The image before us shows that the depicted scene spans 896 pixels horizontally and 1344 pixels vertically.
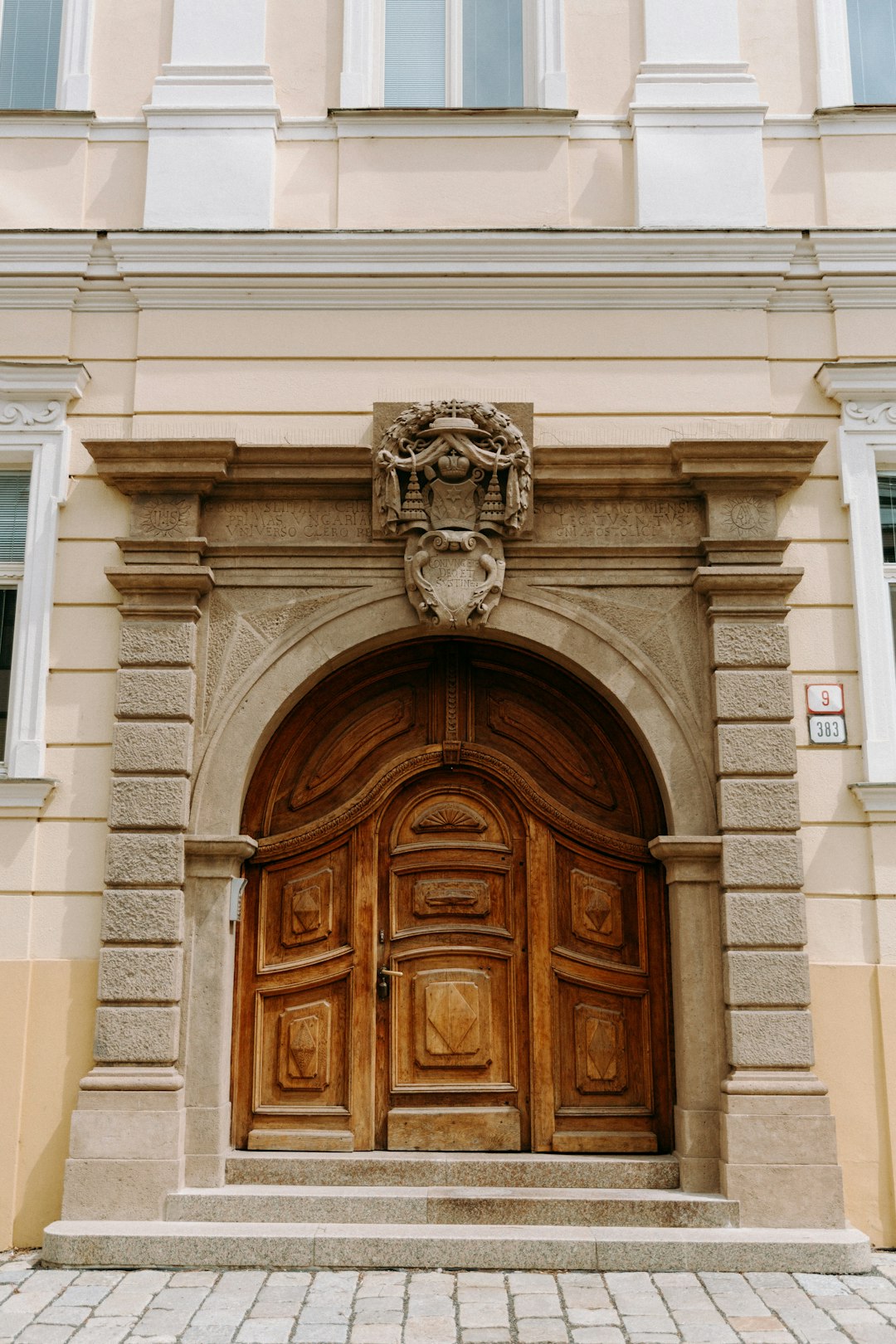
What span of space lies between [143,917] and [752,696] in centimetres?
300

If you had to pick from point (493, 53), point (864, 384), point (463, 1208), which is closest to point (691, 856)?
point (463, 1208)

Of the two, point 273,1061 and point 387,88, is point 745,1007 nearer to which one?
point 273,1061

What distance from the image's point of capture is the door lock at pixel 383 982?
5895 millimetres

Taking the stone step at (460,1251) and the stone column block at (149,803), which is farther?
the stone column block at (149,803)

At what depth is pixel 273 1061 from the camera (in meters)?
5.89

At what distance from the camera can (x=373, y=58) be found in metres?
6.68

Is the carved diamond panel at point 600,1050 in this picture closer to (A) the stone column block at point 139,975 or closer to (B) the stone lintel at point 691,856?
(B) the stone lintel at point 691,856

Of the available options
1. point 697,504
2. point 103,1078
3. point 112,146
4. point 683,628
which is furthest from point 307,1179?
point 112,146

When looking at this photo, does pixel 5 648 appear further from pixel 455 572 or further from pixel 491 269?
pixel 491 269

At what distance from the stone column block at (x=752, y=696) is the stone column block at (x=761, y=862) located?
1.89 feet

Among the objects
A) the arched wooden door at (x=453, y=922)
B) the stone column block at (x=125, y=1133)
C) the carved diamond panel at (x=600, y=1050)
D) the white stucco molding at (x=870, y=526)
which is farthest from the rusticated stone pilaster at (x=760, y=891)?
the stone column block at (x=125, y=1133)

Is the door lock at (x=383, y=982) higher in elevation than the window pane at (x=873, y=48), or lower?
lower

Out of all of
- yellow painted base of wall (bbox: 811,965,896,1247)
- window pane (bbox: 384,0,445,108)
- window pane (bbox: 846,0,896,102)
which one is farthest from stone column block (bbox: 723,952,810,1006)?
window pane (bbox: 384,0,445,108)

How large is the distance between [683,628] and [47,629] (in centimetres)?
306
